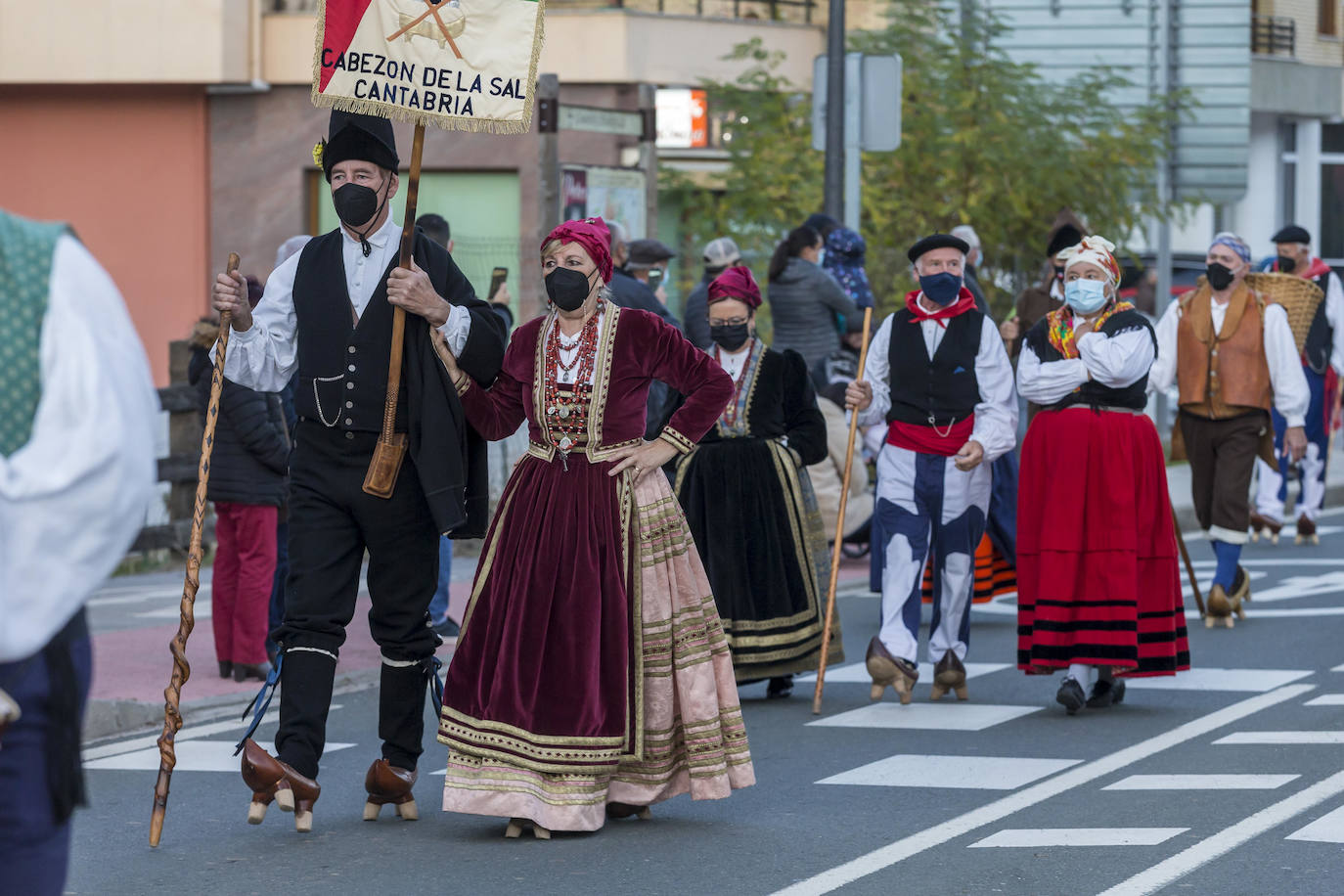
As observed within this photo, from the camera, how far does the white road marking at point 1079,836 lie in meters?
6.39

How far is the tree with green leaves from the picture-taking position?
63.8 feet


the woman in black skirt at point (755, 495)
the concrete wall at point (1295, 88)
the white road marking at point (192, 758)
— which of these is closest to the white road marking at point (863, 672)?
the woman in black skirt at point (755, 495)

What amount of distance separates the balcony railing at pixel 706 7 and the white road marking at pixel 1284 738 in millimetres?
16769

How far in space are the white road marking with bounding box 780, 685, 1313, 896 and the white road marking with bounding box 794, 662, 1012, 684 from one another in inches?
54.8

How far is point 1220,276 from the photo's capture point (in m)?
11.7

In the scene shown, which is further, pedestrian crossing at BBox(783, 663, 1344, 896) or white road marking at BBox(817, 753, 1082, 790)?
white road marking at BBox(817, 753, 1082, 790)

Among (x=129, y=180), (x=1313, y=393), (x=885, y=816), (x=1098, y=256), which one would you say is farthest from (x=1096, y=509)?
(x=129, y=180)

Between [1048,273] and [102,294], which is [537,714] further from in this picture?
[1048,273]

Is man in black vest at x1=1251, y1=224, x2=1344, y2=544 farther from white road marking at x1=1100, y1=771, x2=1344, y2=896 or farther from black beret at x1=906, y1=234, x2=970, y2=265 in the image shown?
white road marking at x1=1100, y1=771, x2=1344, y2=896

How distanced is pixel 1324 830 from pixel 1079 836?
71 centimetres

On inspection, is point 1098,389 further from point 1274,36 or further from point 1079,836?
point 1274,36

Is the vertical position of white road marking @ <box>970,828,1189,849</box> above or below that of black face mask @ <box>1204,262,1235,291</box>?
below

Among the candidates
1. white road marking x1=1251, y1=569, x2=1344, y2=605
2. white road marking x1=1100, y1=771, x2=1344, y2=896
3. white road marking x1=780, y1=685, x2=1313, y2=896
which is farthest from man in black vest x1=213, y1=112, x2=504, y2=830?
white road marking x1=1251, y1=569, x2=1344, y2=605

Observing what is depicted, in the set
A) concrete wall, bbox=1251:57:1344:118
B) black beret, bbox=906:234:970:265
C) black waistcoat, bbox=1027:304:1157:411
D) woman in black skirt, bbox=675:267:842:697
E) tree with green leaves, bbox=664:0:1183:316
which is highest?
concrete wall, bbox=1251:57:1344:118
